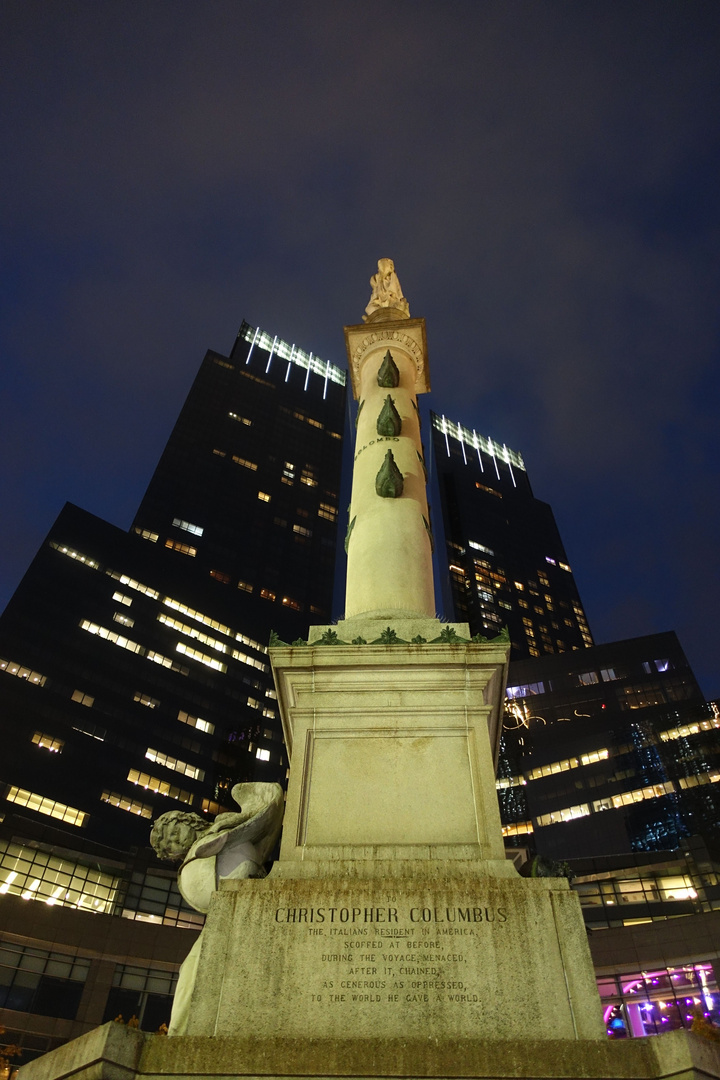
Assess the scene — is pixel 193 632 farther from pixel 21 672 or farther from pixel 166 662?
pixel 21 672

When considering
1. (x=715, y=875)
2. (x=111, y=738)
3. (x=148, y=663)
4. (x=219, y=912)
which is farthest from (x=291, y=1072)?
(x=148, y=663)

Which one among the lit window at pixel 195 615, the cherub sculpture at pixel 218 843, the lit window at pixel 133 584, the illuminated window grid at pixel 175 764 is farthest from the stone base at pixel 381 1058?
the lit window at pixel 195 615

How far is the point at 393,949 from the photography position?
309 inches

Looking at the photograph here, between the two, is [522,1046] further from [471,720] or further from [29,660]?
[29,660]

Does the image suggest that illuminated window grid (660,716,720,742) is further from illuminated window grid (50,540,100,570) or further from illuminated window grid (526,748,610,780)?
illuminated window grid (50,540,100,570)

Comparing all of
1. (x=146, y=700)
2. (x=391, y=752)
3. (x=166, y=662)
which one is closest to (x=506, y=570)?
(x=166, y=662)

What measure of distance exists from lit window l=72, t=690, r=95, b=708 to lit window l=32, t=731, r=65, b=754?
6459 mm

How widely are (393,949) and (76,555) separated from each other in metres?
104

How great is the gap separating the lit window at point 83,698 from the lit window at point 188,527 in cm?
4909

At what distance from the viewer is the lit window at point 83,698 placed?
A: 86938mm

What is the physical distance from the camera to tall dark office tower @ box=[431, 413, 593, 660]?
15325 centimetres

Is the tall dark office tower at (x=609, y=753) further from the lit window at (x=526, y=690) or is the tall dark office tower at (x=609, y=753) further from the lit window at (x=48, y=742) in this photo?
the lit window at (x=48, y=742)

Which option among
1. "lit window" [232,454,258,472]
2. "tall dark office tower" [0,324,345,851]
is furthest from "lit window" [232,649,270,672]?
"lit window" [232,454,258,472]

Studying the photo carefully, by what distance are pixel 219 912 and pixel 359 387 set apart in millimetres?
14190
